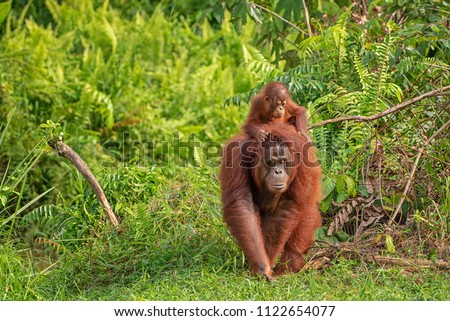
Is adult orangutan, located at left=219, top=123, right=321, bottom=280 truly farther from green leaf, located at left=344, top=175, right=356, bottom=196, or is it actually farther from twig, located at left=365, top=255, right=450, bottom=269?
twig, located at left=365, top=255, right=450, bottom=269

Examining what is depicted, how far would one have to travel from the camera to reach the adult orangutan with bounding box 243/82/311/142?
18.9 ft

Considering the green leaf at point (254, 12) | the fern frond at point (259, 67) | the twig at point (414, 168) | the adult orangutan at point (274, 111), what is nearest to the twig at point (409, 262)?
the twig at point (414, 168)

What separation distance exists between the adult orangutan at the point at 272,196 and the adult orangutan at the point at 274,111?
94 mm

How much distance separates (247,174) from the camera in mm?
5652

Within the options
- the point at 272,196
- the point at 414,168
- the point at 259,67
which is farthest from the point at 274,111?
the point at 259,67

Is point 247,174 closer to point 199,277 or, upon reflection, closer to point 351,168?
point 199,277

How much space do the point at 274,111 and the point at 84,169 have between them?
1519 millimetres

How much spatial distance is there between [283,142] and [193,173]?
1.54 m

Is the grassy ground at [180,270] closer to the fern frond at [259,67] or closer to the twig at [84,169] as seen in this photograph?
the twig at [84,169]

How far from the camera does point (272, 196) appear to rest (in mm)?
5719

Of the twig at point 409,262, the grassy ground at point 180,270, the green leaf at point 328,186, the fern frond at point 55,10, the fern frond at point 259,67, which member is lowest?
the grassy ground at point 180,270

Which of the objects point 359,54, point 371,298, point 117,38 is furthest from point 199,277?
point 117,38

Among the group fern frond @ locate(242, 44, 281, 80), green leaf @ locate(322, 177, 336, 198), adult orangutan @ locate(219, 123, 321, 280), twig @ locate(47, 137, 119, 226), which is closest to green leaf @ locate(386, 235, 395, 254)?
adult orangutan @ locate(219, 123, 321, 280)

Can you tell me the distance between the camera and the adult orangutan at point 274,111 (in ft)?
18.9
